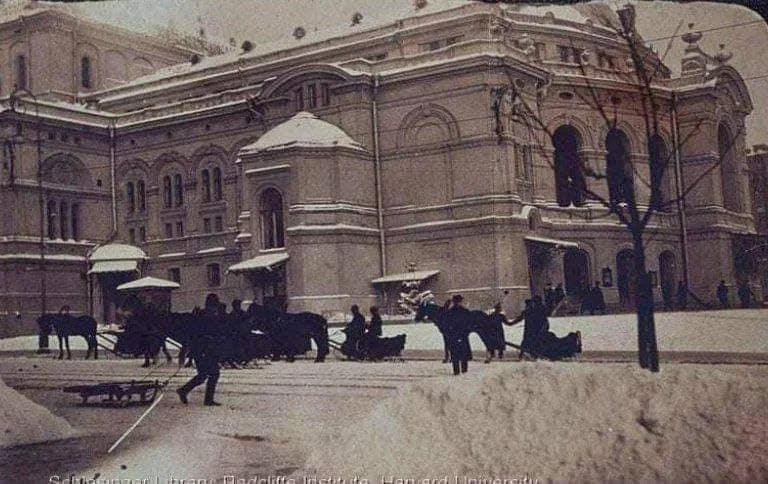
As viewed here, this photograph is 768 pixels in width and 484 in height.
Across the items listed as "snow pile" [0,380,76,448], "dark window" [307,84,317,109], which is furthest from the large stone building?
"snow pile" [0,380,76,448]

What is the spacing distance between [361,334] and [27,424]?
3.23 metres

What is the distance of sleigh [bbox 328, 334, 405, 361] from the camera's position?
327 inches

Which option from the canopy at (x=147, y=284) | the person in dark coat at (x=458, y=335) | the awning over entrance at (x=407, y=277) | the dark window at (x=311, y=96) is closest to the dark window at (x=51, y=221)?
the canopy at (x=147, y=284)

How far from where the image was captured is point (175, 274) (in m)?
8.82

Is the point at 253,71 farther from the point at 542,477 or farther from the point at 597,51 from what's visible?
the point at 542,477

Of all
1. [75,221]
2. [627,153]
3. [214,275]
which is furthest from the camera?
[214,275]

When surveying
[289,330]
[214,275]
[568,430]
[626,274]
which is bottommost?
[568,430]

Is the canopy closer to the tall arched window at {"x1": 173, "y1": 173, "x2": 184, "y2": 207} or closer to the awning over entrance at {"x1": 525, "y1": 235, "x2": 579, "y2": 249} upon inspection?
the tall arched window at {"x1": 173, "y1": 173, "x2": 184, "y2": 207}

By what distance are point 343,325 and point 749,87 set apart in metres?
4.71

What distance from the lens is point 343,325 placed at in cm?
950

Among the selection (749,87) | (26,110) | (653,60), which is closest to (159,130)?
(26,110)

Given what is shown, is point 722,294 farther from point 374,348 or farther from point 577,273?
point 374,348

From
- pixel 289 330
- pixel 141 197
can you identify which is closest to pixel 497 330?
pixel 289 330

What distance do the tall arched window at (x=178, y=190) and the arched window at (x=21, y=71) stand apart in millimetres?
2697
